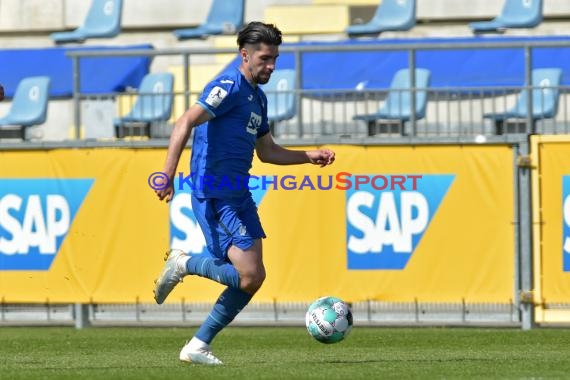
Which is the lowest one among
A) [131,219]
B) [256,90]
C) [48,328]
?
[48,328]

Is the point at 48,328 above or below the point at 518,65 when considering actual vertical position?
below

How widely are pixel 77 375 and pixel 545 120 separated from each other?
6.73m

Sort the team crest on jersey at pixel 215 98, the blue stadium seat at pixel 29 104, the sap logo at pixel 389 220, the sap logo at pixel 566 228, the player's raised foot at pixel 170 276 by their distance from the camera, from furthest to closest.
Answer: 1. the blue stadium seat at pixel 29 104
2. the sap logo at pixel 389 220
3. the sap logo at pixel 566 228
4. the player's raised foot at pixel 170 276
5. the team crest on jersey at pixel 215 98

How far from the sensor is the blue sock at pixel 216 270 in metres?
9.89

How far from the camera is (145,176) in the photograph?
14.7 m

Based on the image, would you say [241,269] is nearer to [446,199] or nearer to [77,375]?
[77,375]

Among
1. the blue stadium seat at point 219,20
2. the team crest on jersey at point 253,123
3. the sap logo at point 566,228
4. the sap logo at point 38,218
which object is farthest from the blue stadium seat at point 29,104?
the team crest on jersey at point 253,123

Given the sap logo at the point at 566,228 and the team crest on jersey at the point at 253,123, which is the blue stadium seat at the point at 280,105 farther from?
the team crest on jersey at the point at 253,123

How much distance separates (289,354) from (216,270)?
1782mm

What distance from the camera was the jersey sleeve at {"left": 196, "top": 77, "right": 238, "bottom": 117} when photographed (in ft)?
32.0

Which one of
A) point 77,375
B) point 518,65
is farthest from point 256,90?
point 518,65

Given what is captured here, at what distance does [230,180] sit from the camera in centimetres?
991

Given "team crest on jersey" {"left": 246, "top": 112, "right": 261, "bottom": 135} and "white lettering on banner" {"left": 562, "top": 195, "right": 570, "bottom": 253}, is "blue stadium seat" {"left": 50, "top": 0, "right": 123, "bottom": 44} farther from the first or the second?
"team crest on jersey" {"left": 246, "top": 112, "right": 261, "bottom": 135}

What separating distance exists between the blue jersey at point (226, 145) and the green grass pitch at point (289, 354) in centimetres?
116
